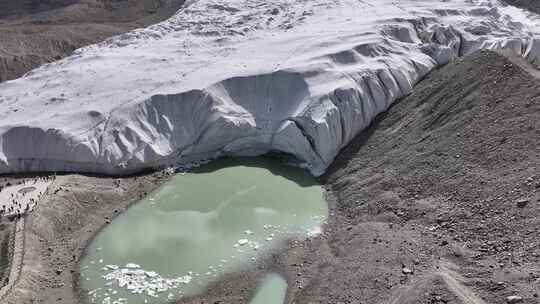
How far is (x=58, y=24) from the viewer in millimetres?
35312

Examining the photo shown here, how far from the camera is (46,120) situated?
22156 mm

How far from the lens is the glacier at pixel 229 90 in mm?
21377

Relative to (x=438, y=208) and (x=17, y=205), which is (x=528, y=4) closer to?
(x=438, y=208)

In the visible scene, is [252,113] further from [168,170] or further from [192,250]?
[192,250]

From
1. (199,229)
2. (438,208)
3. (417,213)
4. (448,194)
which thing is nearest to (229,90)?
(199,229)

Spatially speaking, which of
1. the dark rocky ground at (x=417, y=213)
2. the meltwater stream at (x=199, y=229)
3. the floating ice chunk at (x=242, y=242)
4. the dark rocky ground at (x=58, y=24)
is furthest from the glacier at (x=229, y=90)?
the floating ice chunk at (x=242, y=242)

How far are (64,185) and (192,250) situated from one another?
5.81 m

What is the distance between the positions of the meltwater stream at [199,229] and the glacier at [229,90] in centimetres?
152

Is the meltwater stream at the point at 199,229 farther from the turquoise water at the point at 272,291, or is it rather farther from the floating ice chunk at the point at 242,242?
the turquoise water at the point at 272,291

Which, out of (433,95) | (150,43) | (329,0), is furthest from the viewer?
(329,0)

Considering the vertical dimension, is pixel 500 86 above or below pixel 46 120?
above

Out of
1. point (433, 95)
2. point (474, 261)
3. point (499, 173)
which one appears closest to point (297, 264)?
point (474, 261)

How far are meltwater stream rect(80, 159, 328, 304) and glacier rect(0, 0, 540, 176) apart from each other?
4.97 feet

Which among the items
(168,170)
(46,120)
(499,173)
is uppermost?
(499,173)
